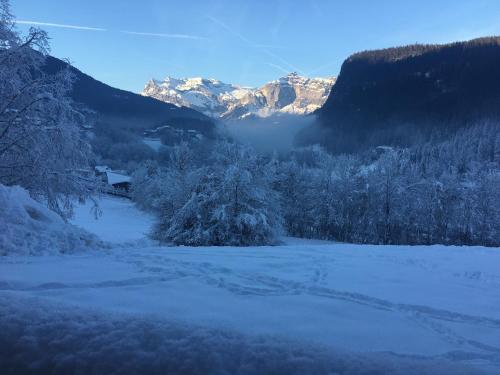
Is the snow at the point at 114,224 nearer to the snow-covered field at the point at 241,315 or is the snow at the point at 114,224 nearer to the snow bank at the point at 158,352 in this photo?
the snow-covered field at the point at 241,315

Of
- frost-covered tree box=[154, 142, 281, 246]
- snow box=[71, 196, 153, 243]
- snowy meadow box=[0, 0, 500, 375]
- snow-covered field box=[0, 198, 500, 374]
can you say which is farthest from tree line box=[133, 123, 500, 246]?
snow-covered field box=[0, 198, 500, 374]

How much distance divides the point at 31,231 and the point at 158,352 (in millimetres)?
6812

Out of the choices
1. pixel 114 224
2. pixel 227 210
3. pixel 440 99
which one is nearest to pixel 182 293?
pixel 227 210

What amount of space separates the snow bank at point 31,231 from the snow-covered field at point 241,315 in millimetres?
977

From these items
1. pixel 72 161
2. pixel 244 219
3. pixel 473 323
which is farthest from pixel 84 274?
pixel 244 219

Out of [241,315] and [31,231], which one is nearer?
[241,315]

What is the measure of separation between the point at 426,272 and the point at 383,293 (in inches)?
108

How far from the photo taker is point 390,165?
54.5 meters

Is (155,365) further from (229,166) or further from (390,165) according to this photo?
(390,165)

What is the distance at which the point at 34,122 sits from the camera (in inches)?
572

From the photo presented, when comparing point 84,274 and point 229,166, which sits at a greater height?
point 229,166

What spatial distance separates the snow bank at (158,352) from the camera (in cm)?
326

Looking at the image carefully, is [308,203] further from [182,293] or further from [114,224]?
[182,293]

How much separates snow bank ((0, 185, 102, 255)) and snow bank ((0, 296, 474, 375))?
4900mm
